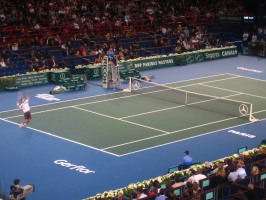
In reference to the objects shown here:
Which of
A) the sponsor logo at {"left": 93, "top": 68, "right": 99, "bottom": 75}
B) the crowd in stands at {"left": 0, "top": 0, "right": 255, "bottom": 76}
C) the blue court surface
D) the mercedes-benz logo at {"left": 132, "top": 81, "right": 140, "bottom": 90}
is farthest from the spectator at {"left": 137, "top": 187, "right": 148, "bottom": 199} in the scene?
the sponsor logo at {"left": 93, "top": 68, "right": 99, "bottom": 75}

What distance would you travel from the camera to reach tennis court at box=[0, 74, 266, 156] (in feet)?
90.3

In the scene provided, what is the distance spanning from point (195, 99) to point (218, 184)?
16476 mm

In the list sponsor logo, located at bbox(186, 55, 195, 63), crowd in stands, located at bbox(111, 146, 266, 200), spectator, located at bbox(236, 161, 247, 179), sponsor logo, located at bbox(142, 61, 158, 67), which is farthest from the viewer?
sponsor logo, located at bbox(186, 55, 195, 63)

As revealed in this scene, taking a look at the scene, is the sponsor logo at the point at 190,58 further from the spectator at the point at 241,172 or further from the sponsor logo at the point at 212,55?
the spectator at the point at 241,172

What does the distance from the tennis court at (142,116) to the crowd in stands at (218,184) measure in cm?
635

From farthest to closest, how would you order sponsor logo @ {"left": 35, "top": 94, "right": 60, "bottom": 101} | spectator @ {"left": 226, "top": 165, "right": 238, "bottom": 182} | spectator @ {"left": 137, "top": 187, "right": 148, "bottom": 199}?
1. sponsor logo @ {"left": 35, "top": 94, "right": 60, "bottom": 101}
2. spectator @ {"left": 226, "top": 165, "right": 238, "bottom": 182}
3. spectator @ {"left": 137, "top": 187, "right": 148, "bottom": 199}

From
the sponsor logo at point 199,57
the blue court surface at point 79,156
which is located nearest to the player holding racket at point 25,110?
the blue court surface at point 79,156

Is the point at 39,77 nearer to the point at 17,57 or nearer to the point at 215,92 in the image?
the point at 17,57

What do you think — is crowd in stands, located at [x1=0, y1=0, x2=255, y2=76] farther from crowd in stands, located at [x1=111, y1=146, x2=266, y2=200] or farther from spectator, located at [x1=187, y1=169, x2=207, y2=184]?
spectator, located at [x1=187, y1=169, x2=207, y2=184]

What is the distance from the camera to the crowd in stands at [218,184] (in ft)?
55.9

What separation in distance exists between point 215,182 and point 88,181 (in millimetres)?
5431

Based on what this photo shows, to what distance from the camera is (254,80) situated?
41.7 metres

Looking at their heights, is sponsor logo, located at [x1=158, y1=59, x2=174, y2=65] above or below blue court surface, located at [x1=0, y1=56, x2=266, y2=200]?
above

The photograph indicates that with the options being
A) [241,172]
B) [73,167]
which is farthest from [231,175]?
[73,167]
